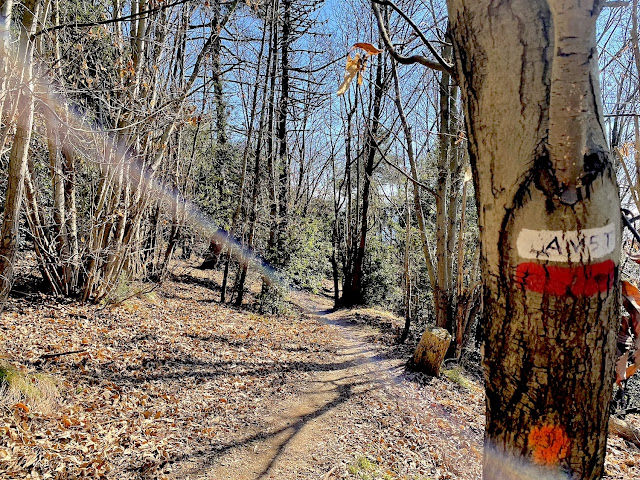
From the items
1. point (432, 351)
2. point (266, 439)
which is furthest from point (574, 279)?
point (432, 351)

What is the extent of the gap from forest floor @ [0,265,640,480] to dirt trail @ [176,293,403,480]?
0.7 inches

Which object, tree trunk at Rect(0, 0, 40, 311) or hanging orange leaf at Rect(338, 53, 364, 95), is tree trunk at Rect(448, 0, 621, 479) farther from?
tree trunk at Rect(0, 0, 40, 311)

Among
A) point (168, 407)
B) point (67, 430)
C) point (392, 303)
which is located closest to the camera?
point (67, 430)

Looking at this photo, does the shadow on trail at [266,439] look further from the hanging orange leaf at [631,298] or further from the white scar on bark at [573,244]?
the white scar on bark at [573,244]

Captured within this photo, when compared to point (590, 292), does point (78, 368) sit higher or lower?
lower

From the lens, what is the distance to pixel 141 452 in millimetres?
3592

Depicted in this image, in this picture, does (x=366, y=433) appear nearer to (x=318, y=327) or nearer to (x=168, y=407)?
(x=168, y=407)

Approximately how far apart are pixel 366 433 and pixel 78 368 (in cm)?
383

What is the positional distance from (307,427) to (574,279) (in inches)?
174

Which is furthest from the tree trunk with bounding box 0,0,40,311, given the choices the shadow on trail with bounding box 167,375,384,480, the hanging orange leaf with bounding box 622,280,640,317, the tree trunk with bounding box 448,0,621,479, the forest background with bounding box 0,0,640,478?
the hanging orange leaf with bounding box 622,280,640,317

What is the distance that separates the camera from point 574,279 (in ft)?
3.02

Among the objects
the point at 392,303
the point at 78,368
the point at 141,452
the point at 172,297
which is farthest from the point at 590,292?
the point at 392,303

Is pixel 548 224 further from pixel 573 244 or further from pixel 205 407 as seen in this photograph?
pixel 205 407

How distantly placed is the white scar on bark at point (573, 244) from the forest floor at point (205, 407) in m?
3.60
